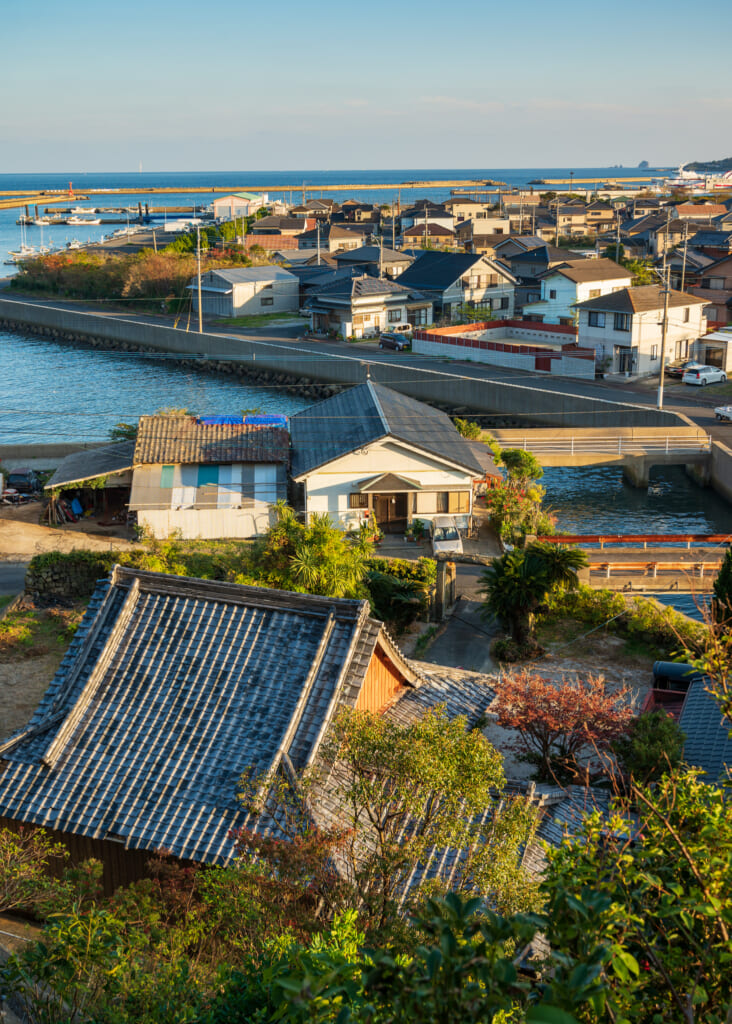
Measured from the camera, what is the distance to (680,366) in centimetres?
5044

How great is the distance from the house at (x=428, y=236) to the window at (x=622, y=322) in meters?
50.8

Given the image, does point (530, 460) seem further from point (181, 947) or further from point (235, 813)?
point (181, 947)

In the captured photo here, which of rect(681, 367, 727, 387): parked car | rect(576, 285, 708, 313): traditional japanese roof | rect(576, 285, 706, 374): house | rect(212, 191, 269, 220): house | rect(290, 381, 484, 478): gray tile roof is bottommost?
rect(681, 367, 727, 387): parked car

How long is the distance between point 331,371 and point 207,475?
2557cm

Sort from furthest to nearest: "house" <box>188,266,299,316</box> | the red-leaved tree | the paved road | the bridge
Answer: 1. "house" <box>188,266,299,316</box>
2. the bridge
3. the paved road
4. the red-leaved tree

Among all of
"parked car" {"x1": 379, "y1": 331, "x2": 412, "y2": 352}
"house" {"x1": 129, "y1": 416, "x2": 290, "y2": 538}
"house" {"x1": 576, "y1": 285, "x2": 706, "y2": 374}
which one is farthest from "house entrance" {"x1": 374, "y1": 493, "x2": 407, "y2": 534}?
"parked car" {"x1": 379, "y1": 331, "x2": 412, "y2": 352}

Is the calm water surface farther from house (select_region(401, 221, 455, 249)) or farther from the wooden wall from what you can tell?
house (select_region(401, 221, 455, 249))

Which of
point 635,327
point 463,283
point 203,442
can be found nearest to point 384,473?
point 203,442

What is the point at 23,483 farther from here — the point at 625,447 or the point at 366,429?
the point at 625,447

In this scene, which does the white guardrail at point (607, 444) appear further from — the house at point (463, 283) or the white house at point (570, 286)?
the house at point (463, 283)

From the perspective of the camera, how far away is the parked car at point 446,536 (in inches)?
1052

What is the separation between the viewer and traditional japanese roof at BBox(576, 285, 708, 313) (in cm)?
4809

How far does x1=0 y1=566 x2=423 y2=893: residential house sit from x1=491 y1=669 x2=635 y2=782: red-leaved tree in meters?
2.21

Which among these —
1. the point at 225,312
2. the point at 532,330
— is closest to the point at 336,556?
the point at 532,330
